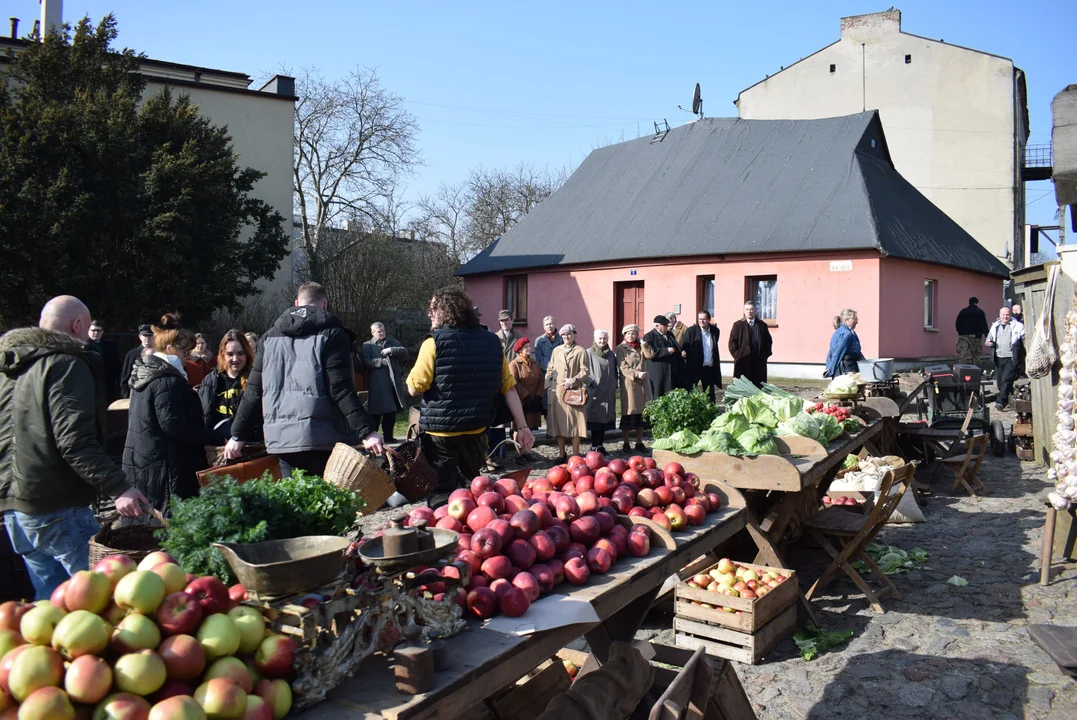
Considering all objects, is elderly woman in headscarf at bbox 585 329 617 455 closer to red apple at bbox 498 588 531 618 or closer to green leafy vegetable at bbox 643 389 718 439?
green leafy vegetable at bbox 643 389 718 439

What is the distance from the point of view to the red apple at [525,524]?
10.2 ft

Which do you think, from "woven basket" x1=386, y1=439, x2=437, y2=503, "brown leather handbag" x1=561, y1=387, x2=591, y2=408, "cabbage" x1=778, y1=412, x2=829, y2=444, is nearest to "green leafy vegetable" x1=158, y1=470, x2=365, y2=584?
"woven basket" x1=386, y1=439, x2=437, y2=503

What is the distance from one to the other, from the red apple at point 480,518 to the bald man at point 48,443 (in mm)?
1856

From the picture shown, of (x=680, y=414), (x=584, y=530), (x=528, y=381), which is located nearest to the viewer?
(x=584, y=530)

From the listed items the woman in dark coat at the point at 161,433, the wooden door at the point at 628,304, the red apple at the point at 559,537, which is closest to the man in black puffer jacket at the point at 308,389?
the woman in dark coat at the point at 161,433

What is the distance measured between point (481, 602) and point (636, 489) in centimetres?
160

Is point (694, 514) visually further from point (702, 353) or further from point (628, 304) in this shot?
point (628, 304)

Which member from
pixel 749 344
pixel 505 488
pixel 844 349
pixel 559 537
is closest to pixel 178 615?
pixel 559 537

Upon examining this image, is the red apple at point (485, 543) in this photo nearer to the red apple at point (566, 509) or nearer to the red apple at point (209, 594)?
the red apple at point (566, 509)

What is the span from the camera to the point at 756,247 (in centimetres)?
2111

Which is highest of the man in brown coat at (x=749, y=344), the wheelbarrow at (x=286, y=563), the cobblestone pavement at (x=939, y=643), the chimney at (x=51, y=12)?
the chimney at (x=51, y=12)

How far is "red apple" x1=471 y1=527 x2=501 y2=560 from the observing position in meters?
2.92

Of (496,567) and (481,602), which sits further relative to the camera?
(496,567)

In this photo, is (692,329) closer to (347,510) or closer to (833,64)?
(347,510)
